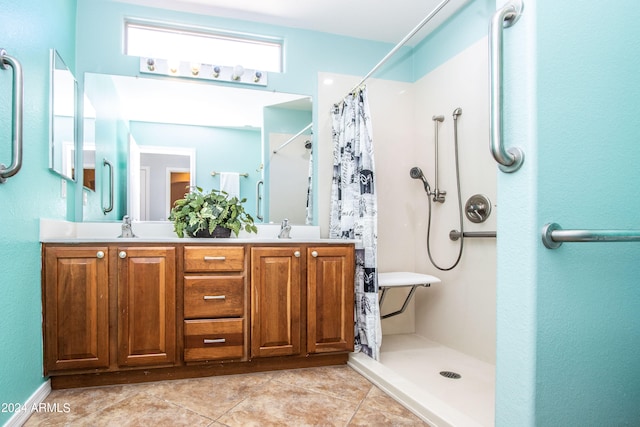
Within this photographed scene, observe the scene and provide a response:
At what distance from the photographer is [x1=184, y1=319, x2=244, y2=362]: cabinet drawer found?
6.84 ft

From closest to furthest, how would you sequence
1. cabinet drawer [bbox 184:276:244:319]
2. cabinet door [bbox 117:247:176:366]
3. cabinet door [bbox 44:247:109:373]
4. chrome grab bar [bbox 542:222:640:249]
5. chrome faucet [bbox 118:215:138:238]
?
chrome grab bar [bbox 542:222:640:249]
cabinet door [bbox 44:247:109:373]
cabinet door [bbox 117:247:176:366]
cabinet drawer [bbox 184:276:244:319]
chrome faucet [bbox 118:215:138:238]

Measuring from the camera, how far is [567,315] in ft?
3.44

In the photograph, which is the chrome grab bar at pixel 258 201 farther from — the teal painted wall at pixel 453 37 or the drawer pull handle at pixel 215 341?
the teal painted wall at pixel 453 37

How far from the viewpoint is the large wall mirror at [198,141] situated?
2.59 m

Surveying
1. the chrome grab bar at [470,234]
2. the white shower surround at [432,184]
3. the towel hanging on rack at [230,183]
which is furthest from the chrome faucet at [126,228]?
the chrome grab bar at [470,234]

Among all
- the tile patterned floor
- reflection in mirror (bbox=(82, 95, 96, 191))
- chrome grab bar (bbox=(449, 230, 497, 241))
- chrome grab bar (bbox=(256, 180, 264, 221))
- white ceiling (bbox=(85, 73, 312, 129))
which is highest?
white ceiling (bbox=(85, 73, 312, 129))

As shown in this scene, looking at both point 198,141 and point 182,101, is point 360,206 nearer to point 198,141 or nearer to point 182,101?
point 198,141

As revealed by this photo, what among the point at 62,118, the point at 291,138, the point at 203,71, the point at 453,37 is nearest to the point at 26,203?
the point at 62,118

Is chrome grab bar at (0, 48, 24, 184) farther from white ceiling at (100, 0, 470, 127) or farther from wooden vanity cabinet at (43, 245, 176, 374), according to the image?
white ceiling at (100, 0, 470, 127)

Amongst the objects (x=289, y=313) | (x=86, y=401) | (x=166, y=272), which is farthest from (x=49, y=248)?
(x=289, y=313)

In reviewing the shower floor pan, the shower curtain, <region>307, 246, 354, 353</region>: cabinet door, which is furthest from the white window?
the shower floor pan

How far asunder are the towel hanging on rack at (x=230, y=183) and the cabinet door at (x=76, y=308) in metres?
0.97

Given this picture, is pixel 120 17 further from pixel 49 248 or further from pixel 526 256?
pixel 526 256

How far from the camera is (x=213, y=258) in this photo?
214 cm
